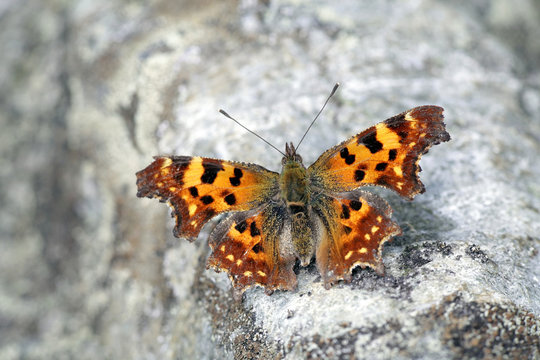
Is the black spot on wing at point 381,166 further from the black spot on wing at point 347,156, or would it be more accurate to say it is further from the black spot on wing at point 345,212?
the black spot on wing at point 345,212

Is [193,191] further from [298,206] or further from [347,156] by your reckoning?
[347,156]

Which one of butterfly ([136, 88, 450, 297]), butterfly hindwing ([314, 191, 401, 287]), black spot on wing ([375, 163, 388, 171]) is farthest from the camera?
black spot on wing ([375, 163, 388, 171])

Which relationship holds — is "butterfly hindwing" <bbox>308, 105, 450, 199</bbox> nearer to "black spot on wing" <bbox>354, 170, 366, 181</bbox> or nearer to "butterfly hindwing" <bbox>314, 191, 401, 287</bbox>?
"black spot on wing" <bbox>354, 170, 366, 181</bbox>

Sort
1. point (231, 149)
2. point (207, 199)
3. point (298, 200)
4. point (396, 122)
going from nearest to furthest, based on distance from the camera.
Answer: point (396, 122)
point (298, 200)
point (207, 199)
point (231, 149)

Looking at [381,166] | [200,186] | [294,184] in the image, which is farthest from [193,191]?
[381,166]

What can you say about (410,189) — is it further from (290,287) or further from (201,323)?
(201,323)

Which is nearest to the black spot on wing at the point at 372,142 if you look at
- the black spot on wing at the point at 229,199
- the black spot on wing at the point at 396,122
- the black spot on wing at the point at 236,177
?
the black spot on wing at the point at 396,122

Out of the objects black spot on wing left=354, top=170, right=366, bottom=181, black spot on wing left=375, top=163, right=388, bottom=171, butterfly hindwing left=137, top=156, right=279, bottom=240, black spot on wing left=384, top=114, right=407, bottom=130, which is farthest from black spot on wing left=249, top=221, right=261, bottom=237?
black spot on wing left=384, top=114, right=407, bottom=130
